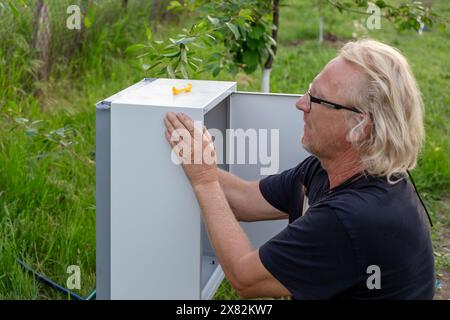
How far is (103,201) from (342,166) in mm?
727

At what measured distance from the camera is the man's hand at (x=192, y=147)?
210 centimetres

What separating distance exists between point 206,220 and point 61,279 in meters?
1.45

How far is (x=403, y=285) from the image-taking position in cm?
204

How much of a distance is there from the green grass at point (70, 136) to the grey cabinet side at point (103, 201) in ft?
3.03

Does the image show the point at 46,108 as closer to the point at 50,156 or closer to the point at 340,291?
the point at 50,156

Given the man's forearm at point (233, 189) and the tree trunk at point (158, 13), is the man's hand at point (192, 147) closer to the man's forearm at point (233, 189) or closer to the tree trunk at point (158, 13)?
the man's forearm at point (233, 189)

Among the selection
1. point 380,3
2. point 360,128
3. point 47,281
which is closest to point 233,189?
point 360,128

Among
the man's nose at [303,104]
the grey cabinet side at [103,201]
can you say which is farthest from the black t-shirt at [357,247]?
the grey cabinet side at [103,201]

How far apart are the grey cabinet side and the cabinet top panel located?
8cm

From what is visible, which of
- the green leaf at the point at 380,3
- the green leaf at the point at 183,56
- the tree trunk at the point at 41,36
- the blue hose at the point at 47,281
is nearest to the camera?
the green leaf at the point at 183,56

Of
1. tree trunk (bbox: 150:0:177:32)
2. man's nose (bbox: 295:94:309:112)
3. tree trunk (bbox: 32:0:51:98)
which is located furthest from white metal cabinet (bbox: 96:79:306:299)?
tree trunk (bbox: 150:0:177:32)

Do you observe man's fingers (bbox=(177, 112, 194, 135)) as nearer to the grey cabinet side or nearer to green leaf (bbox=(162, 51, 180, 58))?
the grey cabinet side

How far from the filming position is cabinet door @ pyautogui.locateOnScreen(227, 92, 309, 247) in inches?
105

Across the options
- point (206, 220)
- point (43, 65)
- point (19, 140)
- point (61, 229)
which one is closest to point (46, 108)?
point (43, 65)
